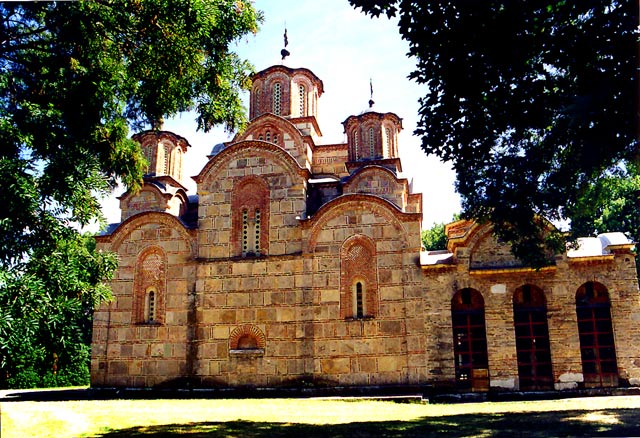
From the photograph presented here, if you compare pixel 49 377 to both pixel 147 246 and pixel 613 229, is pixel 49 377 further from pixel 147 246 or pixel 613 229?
pixel 613 229

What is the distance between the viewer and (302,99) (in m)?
21.4

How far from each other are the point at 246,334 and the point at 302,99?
9.36m

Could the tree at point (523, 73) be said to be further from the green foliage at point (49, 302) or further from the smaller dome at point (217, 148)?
the smaller dome at point (217, 148)

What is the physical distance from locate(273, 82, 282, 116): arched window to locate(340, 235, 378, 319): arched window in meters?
6.49

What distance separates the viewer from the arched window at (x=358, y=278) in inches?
665

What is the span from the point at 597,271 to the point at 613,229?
10153 mm

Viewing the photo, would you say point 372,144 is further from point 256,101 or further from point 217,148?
point 217,148

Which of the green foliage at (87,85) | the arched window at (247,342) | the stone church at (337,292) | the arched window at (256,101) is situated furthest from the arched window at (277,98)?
the green foliage at (87,85)

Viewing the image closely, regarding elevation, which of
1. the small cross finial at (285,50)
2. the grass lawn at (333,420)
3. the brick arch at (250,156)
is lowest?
the grass lawn at (333,420)

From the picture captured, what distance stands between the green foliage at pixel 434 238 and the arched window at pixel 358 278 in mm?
15204

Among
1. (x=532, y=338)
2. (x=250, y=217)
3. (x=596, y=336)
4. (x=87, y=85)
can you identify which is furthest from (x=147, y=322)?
(x=596, y=336)

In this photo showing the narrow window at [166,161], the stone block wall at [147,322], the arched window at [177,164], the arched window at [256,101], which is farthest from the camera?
the arched window at [256,101]

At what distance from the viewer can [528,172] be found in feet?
36.2

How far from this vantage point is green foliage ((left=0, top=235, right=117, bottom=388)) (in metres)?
7.13
